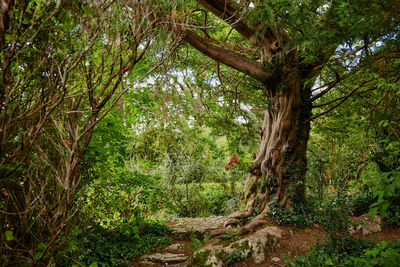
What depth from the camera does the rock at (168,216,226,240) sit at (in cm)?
540

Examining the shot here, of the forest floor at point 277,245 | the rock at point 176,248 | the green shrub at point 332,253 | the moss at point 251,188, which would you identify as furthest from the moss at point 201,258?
the moss at point 251,188

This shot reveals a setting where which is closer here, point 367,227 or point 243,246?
point 243,246

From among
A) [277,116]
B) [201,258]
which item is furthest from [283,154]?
[201,258]

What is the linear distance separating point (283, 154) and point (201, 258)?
3084 mm

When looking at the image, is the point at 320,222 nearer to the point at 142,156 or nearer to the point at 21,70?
the point at 21,70

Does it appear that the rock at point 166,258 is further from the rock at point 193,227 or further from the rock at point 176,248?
the rock at point 193,227

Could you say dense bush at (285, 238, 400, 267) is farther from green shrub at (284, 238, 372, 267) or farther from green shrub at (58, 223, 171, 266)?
green shrub at (58, 223, 171, 266)

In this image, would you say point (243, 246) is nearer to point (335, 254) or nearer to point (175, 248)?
point (335, 254)

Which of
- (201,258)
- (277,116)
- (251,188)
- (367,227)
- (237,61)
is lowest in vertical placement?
(201,258)

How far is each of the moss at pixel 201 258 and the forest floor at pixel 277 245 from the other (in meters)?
0.36

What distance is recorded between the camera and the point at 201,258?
3682 mm

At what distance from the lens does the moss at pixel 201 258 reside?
3.62 m

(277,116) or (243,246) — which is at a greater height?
(277,116)

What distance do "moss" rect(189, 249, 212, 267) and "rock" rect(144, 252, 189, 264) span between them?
68 centimetres
